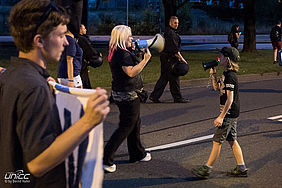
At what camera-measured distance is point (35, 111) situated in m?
2.05

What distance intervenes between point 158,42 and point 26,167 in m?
4.10

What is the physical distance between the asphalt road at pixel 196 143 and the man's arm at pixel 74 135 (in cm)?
356

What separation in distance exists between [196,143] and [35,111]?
5.54 meters

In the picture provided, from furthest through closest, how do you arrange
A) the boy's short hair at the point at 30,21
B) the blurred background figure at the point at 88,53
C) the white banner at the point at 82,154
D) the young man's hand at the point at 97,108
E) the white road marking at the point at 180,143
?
the blurred background figure at the point at 88,53 → the white road marking at the point at 180,143 → the white banner at the point at 82,154 → the boy's short hair at the point at 30,21 → the young man's hand at the point at 97,108

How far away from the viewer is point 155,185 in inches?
220

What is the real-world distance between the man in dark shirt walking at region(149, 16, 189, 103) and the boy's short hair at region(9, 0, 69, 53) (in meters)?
8.22

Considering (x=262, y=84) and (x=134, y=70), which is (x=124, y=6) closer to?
(x=262, y=84)

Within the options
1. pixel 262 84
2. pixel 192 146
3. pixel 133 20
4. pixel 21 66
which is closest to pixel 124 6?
pixel 133 20

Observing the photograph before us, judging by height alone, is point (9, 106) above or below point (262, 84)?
above

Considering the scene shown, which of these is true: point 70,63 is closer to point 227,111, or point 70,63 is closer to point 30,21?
point 227,111

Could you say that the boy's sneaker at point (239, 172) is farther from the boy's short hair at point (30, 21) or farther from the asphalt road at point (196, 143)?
the boy's short hair at point (30, 21)

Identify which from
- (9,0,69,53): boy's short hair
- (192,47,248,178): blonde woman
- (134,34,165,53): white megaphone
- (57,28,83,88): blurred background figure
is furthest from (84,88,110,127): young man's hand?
(57,28,83,88): blurred background figure

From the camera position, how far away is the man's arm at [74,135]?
79.5 inches

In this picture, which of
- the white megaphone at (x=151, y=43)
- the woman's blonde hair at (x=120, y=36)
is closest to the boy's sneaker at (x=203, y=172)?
the white megaphone at (x=151, y=43)
